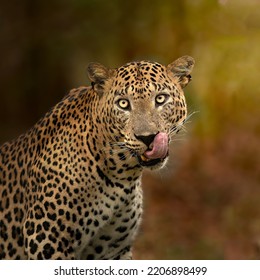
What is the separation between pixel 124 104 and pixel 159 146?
449 mm

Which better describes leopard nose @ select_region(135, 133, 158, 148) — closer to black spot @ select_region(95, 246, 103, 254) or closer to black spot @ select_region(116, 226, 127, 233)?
black spot @ select_region(116, 226, 127, 233)

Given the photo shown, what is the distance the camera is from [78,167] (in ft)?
22.0

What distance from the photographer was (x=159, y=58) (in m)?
12.7

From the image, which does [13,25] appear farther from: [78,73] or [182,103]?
[182,103]

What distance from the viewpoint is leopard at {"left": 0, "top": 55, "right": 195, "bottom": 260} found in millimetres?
6523

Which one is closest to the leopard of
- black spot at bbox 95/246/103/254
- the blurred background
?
black spot at bbox 95/246/103/254

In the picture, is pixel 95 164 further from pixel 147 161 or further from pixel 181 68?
pixel 181 68

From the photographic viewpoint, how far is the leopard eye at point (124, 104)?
6.53 metres

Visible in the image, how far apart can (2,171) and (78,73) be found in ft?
17.5

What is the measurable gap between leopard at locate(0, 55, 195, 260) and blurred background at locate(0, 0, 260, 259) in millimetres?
4970

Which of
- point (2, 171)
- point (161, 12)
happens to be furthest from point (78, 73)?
point (2, 171)

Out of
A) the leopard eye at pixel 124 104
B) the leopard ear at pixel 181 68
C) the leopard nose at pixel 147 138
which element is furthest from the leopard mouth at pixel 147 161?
the leopard ear at pixel 181 68

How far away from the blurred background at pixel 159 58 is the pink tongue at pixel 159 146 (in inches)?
218

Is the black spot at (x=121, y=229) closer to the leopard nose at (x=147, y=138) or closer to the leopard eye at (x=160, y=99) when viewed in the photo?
the leopard nose at (x=147, y=138)
